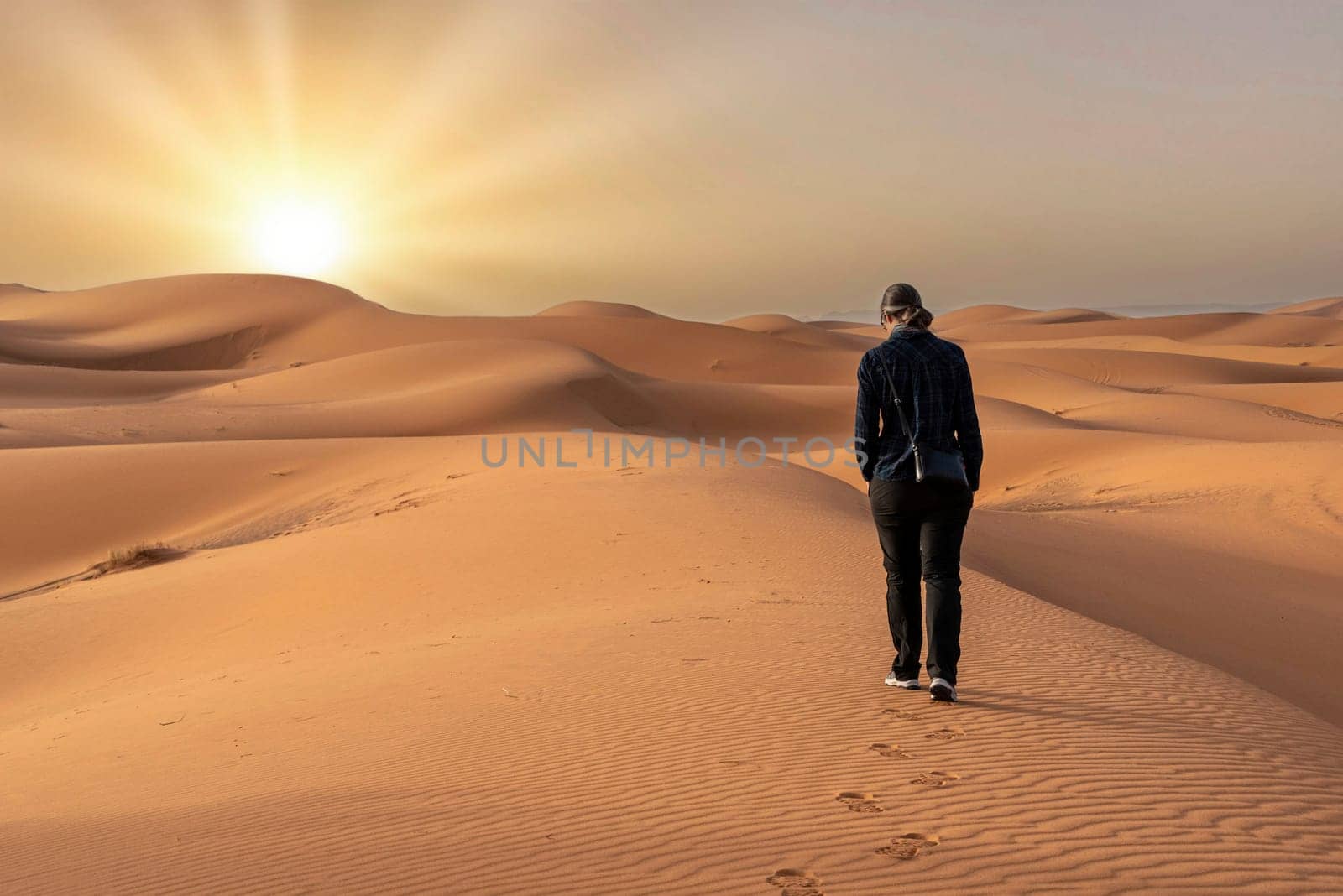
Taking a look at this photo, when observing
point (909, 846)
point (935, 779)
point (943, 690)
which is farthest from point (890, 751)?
point (909, 846)

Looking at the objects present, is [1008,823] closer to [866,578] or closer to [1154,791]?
[1154,791]

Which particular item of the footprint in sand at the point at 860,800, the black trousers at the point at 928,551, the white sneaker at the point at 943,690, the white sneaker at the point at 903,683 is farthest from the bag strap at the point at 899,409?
the footprint in sand at the point at 860,800

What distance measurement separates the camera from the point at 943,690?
16.7 ft

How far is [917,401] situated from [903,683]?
1644mm

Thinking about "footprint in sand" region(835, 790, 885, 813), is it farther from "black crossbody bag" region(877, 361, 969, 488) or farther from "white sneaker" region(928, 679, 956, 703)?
"black crossbody bag" region(877, 361, 969, 488)

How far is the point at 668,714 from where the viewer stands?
17.3ft

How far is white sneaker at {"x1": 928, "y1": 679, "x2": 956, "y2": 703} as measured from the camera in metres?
5.08

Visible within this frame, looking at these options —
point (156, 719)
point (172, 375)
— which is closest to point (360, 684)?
point (156, 719)

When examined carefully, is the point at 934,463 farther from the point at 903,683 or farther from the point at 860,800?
the point at 860,800

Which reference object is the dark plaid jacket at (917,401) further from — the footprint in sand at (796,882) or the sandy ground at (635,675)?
the footprint in sand at (796,882)

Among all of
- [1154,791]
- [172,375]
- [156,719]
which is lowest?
[156,719]

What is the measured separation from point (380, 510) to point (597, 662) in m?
9.98

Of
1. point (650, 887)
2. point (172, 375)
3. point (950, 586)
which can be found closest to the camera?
point (650, 887)

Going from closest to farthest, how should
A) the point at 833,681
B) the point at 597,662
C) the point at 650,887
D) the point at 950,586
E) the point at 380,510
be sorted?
1. the point at 650,887
2. the point at 950,586
3. the point at 833,681
4. the point at 597,662
5. the point at 380,510
